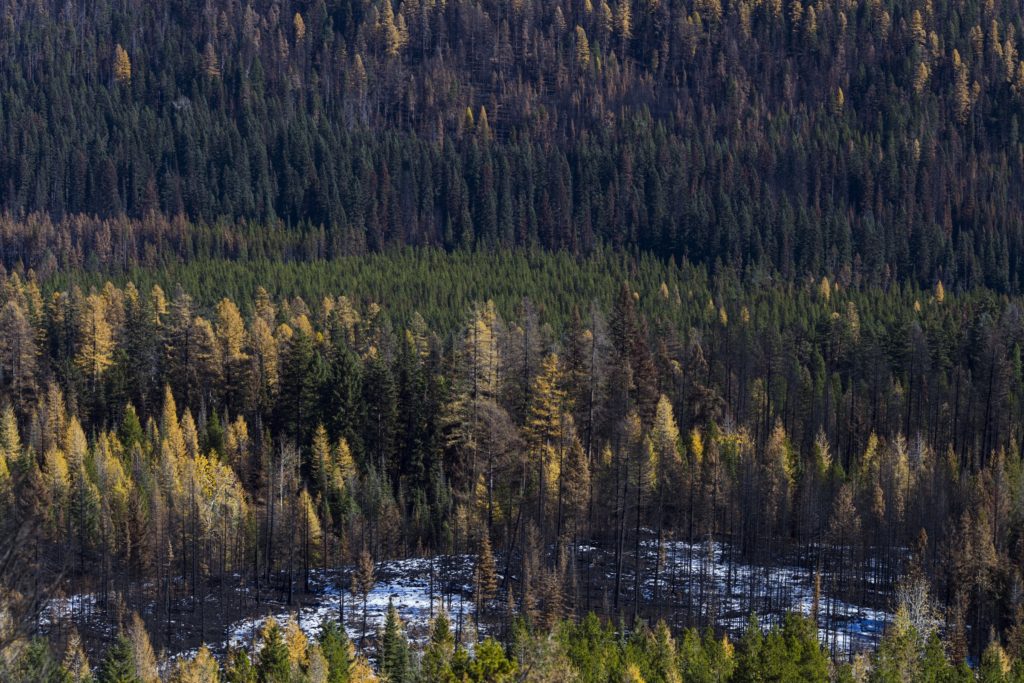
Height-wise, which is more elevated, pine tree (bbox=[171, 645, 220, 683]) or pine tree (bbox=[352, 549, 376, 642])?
pine tree (bbox=[171, 645, 220, 683])

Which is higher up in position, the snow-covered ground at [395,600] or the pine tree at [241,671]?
the pine tree at [241,671]

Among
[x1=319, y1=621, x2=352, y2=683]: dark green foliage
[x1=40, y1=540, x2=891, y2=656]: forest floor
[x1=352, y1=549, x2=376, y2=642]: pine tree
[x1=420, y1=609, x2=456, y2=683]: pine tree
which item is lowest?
[x1=40, y1=540, x2=891, y2=656]: forest floor

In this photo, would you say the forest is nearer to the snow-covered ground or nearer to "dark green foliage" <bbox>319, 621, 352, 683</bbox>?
the snow-covered ground

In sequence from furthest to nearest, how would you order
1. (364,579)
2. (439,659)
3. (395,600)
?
(364,579) < (395,600) < (439,659)

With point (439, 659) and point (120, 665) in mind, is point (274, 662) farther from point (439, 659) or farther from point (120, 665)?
point (439, 659)

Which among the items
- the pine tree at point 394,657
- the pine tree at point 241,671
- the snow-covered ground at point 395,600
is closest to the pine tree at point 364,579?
the snow-covered ground at point 395,600

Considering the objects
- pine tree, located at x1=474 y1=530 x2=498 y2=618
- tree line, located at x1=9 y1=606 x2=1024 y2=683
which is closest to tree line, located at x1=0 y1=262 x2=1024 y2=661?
pine tree, located at x1=474 y1=530 x2=498 y2=618

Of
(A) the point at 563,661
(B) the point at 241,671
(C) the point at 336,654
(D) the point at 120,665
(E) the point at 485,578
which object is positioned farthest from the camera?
(E) the point at 485,578

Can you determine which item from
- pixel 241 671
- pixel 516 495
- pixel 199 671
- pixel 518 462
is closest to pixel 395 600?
pixel 518 462

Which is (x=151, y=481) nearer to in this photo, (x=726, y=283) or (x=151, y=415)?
(x=151, y=415)

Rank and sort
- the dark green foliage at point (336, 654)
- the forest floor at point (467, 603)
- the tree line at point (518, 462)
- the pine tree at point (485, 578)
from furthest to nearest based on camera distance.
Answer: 1. the tree line at point (518, 462)
2. the pine tree at point (485, 578)
3. the forest floor at point (467, 603)
4. the dark green foliage at point (336, 654)

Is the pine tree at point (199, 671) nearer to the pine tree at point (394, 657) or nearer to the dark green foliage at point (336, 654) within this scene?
the dark green foliage at point (336, 654)

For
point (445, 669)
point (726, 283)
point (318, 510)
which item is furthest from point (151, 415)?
point (726, 283)

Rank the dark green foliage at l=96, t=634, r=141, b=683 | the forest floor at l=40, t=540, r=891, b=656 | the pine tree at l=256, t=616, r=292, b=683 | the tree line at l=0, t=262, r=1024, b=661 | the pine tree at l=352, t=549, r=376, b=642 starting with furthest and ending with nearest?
the tree line at l=0, t=262, r=1024, b=661 < the pine tree at l=352, t=549, r=376, b=642 < the forest floor at l=40, t=540, r=891, b=656 < the pine tree at l=256, t=616, r=292, b=683 < the dark green foliage at l=96, t=634, r=141, b=683
